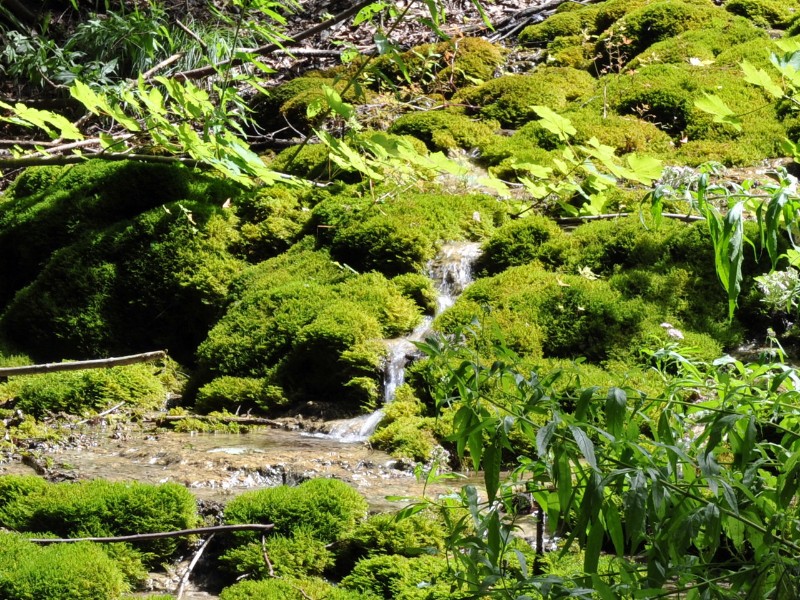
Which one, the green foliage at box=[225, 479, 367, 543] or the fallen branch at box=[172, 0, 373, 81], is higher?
the fallen branch at box=[172, 0, 373, 81]

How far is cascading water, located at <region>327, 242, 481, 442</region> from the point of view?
15.9ft

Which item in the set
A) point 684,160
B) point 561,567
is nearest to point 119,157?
point 561,567

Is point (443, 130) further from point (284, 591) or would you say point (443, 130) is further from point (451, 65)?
point (284, 591)

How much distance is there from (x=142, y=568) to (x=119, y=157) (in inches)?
103

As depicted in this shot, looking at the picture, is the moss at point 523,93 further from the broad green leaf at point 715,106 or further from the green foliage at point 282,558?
the broad green leaf at point 715,106

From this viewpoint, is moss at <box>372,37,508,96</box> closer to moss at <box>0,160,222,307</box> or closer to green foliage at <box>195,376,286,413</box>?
Answer: moss at <box>0,160,222,307</box>

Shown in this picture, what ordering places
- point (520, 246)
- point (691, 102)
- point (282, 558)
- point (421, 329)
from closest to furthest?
point (282, 558) → point (421, 329) → point (520, 246) → point (691, 102)

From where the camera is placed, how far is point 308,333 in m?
5.27

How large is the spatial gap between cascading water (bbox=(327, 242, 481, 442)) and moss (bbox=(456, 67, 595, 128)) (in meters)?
2.36

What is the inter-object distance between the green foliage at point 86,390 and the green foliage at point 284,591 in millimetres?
2546

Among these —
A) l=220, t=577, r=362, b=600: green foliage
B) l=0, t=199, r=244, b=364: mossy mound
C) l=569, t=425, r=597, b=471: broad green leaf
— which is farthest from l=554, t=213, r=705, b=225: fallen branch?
l=569, t=425, r=597, b=471: broad green leaf

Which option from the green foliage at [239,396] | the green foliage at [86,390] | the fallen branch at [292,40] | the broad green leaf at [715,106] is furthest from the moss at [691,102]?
the broad green leaf at [715,106]

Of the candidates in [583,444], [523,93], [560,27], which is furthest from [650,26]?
[583,444]

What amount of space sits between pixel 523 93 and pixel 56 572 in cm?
651
